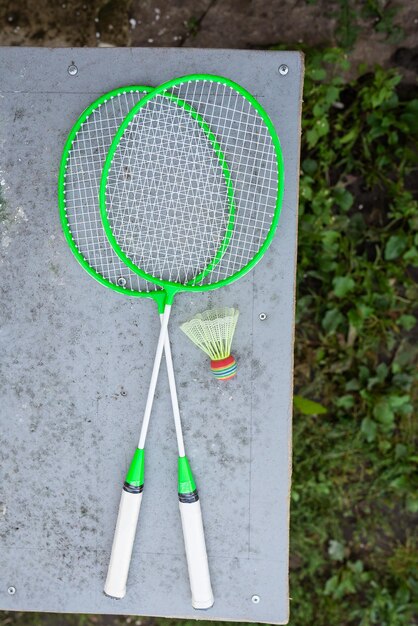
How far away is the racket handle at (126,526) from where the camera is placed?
224cm

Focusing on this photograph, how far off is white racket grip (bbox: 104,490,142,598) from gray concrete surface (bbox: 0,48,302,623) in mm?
98

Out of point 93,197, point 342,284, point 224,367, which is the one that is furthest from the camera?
point 342,284

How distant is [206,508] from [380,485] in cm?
103

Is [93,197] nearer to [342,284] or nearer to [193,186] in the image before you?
[193,186]

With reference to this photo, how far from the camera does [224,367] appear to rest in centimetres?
218

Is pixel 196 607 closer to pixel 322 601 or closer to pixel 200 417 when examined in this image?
pixel 200 417

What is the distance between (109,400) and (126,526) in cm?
44

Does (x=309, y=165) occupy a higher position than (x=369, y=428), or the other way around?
(x=309, y=165)

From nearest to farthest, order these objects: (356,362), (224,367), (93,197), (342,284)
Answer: (224,367)
(93,197)
(342,284)
(356,362)

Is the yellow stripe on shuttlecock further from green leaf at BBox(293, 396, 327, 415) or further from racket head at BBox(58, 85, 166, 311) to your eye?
green leaf at BBox(293, 396, 327, 415)

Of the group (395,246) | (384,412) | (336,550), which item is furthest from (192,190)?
(336,550)

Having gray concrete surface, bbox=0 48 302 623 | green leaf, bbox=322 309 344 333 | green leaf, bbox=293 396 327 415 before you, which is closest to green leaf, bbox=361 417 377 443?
green leaf, bbox=293 396 327 415

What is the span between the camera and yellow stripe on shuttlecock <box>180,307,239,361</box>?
2.27 m

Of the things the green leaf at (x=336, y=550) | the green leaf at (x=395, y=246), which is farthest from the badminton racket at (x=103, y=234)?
the green leaf at (x=395, y=246)
